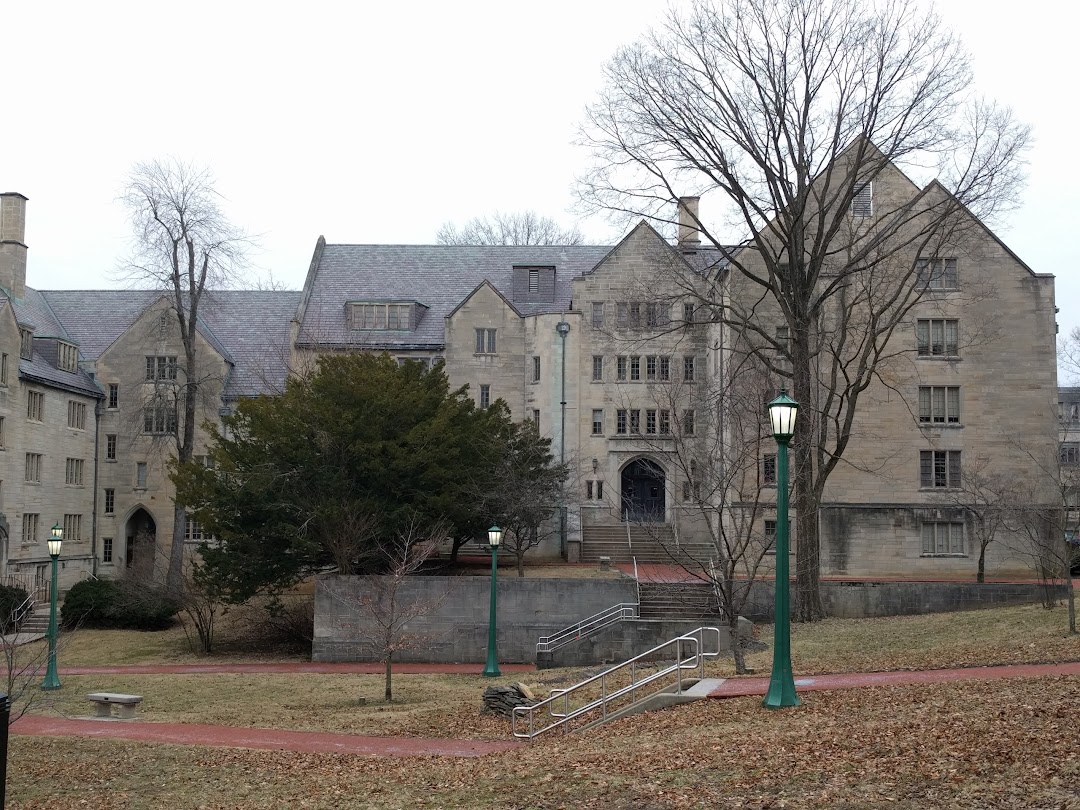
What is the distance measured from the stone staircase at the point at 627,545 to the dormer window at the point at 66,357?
927 inches

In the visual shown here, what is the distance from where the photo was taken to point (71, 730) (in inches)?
790

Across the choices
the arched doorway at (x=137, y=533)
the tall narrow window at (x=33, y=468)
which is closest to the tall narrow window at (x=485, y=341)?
the arched doorway at (x=137, y=533)

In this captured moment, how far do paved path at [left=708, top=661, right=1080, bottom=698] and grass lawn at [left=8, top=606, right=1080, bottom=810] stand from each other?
32.3 inches

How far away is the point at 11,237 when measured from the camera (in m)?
46.3

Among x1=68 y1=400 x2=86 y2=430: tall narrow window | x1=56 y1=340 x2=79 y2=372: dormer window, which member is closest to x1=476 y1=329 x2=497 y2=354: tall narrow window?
x1=68 y1=400 x2=86 y2=430: tall narrow window

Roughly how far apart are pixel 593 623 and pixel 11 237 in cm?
3096

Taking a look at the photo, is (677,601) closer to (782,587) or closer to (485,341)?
(782,587)

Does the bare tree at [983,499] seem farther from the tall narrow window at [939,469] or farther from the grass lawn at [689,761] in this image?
the grass lawn at [689,761]

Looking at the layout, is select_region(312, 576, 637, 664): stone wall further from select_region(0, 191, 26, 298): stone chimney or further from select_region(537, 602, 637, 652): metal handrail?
select_region(0, 191, 26, 298): stone chimney

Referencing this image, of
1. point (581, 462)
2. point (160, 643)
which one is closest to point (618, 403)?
point (581, 462)

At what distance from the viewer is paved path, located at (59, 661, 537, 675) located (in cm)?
→ 2980

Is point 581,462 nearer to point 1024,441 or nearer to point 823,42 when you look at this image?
point 1024,441

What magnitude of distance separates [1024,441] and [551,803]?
116 feet

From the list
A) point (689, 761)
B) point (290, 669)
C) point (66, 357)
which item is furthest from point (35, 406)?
point (689, 761)
